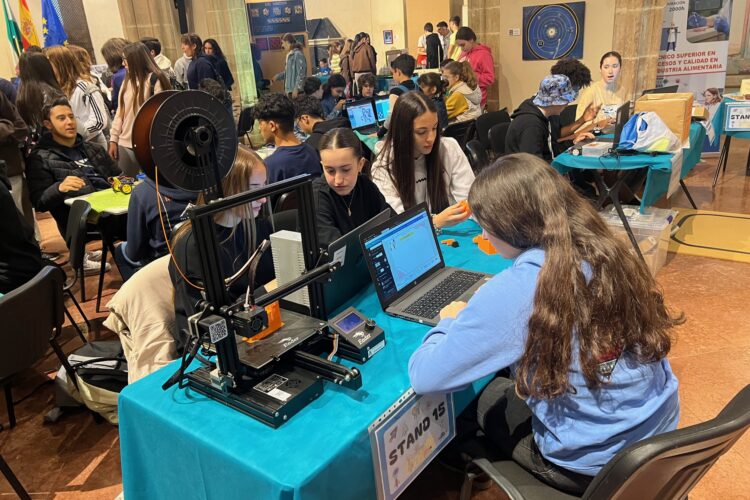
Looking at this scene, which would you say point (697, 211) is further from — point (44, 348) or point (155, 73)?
point (44, 348)

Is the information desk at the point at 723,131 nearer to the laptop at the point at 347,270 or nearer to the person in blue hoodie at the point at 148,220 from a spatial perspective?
the laptop at the point at 347,270

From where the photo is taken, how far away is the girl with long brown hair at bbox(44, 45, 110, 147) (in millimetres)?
4828

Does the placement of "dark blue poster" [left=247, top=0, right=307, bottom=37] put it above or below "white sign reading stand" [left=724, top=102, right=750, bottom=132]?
above

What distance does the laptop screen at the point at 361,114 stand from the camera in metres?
6.04

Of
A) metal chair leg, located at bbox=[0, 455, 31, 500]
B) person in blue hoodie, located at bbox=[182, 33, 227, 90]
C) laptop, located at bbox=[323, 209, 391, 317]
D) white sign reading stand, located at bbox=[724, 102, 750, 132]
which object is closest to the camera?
laptop, located at bbox=[323, 209, 391, 317]

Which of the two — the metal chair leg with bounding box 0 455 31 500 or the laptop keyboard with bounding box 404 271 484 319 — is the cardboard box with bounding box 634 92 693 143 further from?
the metal chair leg with bounding box 0 455 31 500

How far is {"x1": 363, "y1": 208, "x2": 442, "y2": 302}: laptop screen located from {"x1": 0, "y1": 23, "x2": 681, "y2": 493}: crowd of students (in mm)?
226

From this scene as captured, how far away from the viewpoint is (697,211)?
488 centimetres

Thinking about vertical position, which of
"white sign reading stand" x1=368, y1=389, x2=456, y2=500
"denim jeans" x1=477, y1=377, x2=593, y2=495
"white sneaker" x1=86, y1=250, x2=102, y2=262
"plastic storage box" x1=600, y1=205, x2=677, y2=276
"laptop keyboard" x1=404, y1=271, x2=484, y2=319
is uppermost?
"laptop keyboard" x1=404, y1=271, x2=484, y2=319

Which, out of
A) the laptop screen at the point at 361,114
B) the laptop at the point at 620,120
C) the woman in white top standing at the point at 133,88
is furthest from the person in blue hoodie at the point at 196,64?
the laptop at the point at 620,120

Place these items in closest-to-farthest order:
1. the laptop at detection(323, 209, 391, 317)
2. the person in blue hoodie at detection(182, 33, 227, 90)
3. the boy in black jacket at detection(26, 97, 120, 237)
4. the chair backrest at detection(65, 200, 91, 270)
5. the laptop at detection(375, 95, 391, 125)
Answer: the laptop at detection(323, 209, 391, 317)
the chair backrest at detection(65, 200, 91, 270)
the boy in black jacket at detection(26, 97, 120, 237)
the laptop at detection(375, 95, 391, 125)
the person in blue hoodie at detection(182, 33, 227, 90)

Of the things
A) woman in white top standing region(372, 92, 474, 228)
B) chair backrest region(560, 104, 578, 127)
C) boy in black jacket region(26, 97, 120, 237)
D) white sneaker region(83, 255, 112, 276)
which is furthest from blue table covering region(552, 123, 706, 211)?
white sneaker region(83, 255, 112, 276)

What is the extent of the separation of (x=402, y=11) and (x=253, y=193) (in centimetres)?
1144

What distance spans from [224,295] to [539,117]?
3314 mm
